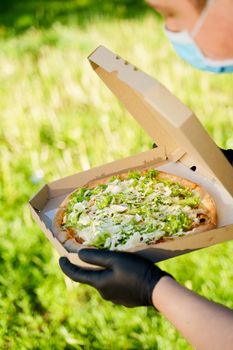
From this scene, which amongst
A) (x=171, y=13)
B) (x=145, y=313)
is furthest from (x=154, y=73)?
(x=171, y=13)

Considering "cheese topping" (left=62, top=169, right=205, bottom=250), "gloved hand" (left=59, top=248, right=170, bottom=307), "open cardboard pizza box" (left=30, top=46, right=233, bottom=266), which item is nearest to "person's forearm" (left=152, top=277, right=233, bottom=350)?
"gloved hand" (left=59, top=248, right=170, bottom=307)

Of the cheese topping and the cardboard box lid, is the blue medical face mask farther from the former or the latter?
the cheese topping

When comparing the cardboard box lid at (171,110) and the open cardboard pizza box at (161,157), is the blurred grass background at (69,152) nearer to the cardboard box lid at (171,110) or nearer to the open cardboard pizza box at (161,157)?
the open cardboard pizza box at (161,157)

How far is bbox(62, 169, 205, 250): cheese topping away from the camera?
7.68 feet

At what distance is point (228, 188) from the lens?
2225 millimetres

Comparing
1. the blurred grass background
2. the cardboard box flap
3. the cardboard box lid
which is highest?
the cardboard box lid

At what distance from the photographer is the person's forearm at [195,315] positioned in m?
1.82

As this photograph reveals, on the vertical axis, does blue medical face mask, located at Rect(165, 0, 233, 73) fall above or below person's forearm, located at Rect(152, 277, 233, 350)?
above

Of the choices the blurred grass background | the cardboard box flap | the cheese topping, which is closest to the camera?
the cheese topping

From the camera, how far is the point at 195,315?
188 cm

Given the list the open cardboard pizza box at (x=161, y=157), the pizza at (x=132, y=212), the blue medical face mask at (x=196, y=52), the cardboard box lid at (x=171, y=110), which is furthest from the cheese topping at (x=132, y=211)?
the blue medical face mask at (x=196, y=52)

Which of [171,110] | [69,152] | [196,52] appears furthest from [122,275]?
[69,152]

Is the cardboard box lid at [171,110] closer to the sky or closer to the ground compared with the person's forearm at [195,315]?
closer to the sky

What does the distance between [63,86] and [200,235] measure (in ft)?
12.3
